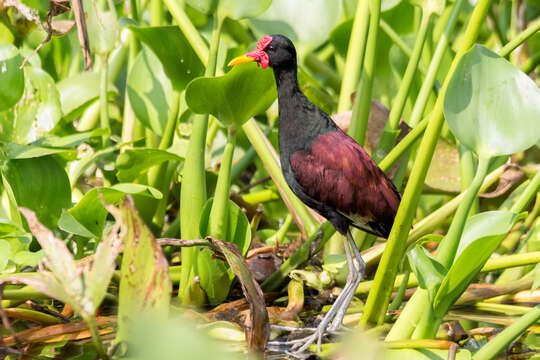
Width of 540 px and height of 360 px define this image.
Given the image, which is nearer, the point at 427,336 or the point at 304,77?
the point at 427,336

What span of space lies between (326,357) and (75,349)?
2.10 ft

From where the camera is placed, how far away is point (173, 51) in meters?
2.14

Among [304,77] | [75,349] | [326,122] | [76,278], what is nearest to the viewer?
[76,278]

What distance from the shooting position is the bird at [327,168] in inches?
77.2

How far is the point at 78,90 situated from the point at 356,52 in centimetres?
109

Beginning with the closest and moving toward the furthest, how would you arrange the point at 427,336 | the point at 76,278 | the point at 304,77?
the point at 76,278, the point at 427,336, the point at 304,77

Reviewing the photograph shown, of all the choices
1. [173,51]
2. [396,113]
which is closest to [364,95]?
[396,113]

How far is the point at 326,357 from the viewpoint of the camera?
163cm

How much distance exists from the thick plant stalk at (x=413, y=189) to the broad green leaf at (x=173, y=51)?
94 centimetres

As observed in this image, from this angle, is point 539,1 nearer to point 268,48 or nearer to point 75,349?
point 268,48

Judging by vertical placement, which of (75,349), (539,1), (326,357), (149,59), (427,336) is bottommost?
(75,349)

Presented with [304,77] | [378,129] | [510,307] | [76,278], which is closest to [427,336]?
[510,307]

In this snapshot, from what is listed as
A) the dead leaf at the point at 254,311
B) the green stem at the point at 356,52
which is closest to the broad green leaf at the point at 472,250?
the dead leaf at the point at 254,311

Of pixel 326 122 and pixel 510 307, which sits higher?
pixel 326 122
